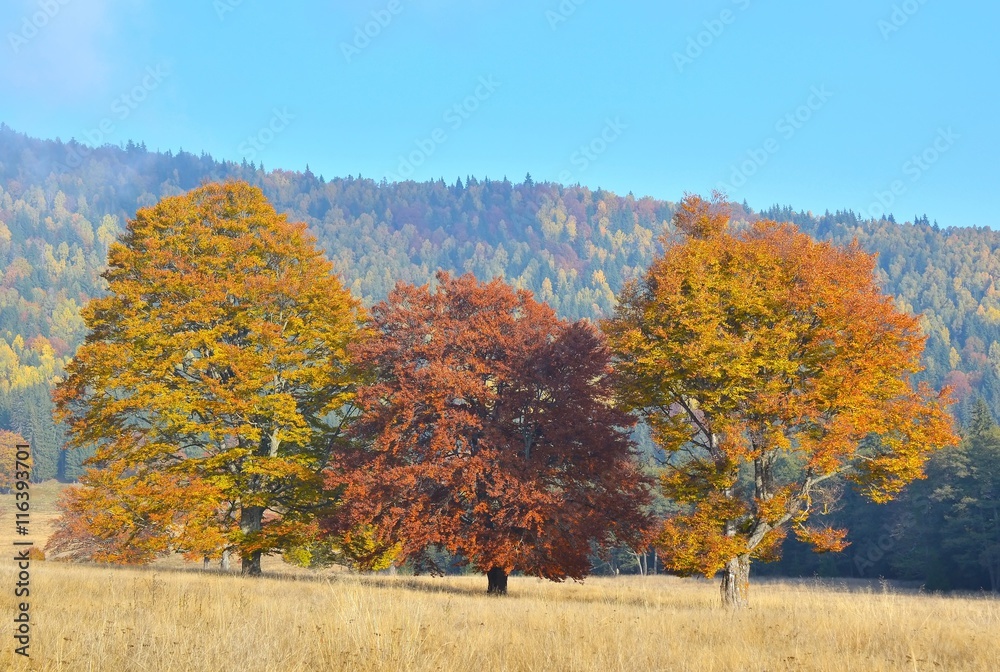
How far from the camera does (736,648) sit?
8656mm

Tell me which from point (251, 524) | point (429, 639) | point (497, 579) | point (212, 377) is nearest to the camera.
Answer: point (429, 639)

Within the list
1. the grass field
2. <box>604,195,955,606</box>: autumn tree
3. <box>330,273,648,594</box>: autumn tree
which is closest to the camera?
the grass field

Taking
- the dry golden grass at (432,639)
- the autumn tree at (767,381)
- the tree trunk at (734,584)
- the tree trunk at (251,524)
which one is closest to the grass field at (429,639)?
the dry golden grass at (432,639)

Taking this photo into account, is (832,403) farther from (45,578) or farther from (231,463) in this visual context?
(231,463)

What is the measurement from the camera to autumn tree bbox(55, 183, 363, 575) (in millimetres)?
24984

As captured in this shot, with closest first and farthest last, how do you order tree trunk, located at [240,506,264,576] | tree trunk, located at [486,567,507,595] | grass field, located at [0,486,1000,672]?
grass field, located at [0,486,1000,672] → tree trunk, located at [486,567,507,595] → tree trunk, located at [240,506,264,576]

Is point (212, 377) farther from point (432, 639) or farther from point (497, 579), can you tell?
point (432, 639)

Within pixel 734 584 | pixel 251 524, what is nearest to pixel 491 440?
pixel 734 584

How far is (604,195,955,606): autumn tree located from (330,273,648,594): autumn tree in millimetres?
2710

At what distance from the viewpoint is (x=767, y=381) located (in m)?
20.1

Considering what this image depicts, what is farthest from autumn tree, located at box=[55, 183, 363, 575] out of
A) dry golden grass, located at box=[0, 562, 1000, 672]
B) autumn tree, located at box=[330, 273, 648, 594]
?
dry golden grass, located at box=[0, 562, 1000, 672]

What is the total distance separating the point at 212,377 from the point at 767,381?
18209mm
